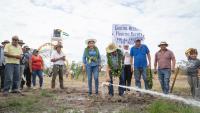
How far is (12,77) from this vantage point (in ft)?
42.9

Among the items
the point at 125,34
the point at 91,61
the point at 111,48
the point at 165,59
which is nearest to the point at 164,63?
the point at 165,59

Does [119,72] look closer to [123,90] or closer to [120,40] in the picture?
[123,90]

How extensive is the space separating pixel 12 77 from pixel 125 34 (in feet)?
16.5

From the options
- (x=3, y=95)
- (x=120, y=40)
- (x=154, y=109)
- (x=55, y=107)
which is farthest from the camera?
(x=120, y=40)

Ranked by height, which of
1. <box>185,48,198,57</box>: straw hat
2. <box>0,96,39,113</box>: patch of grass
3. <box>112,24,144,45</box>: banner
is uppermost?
<box>112,24,144,45</box>: banner

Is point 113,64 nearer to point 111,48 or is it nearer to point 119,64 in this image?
point 119,64

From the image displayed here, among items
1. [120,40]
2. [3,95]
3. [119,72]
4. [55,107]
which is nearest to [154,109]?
[55,107]

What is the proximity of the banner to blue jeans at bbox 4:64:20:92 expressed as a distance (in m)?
4.27

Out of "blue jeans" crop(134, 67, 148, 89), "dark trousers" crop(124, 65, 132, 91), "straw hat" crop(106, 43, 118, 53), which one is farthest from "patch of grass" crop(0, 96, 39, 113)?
"dark trousers" crop(124, 65, 132, 91)

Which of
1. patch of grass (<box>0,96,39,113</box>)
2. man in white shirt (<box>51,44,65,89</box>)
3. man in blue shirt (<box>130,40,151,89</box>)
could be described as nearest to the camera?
patch of grass (<box>0,96,39,113</box>)

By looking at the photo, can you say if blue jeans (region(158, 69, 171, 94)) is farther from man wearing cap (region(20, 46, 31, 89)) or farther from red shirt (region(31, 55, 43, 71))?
red shirt (region(31, 55, 43, 71))

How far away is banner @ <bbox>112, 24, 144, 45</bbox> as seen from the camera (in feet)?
52.4

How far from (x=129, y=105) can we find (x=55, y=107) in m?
1.75

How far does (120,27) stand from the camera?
1634 cm
